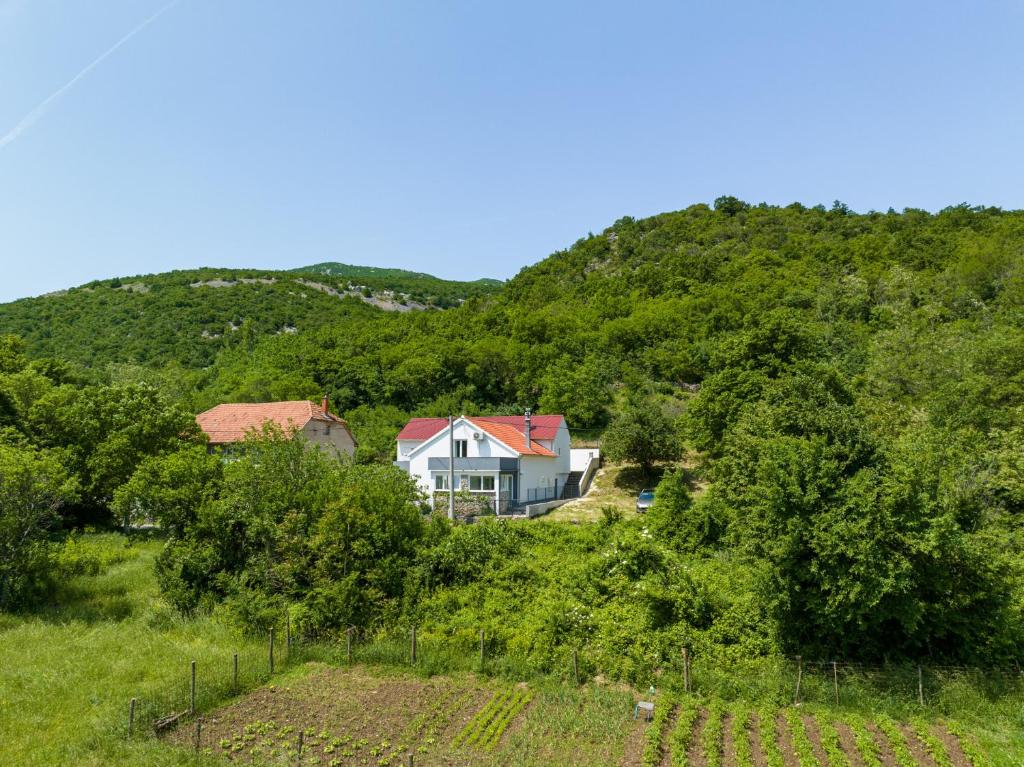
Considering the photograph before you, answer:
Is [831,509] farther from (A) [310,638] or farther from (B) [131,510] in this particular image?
(B) [131,510]

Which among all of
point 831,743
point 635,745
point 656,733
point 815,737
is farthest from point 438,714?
point 831,743

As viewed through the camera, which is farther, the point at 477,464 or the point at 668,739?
the point at 477,464

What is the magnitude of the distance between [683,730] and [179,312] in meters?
98.2

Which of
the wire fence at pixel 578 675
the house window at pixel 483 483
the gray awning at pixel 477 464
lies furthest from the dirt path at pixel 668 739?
the house window at pixel 483 483

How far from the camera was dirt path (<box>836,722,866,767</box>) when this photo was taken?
34.7 ft

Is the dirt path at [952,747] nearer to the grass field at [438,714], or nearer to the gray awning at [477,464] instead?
the grass field at [438,714]

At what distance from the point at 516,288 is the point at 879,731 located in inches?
3443

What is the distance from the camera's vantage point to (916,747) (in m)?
11.2

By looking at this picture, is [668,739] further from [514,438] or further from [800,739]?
[514,438]

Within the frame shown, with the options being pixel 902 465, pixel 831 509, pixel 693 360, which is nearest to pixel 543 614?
pixel 831 509

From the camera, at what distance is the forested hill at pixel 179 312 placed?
80688 mm

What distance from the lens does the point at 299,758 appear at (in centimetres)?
1047

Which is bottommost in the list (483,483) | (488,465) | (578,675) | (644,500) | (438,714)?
(578,675)

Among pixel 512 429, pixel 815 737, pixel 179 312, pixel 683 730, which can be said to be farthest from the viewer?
pixel 179 312
